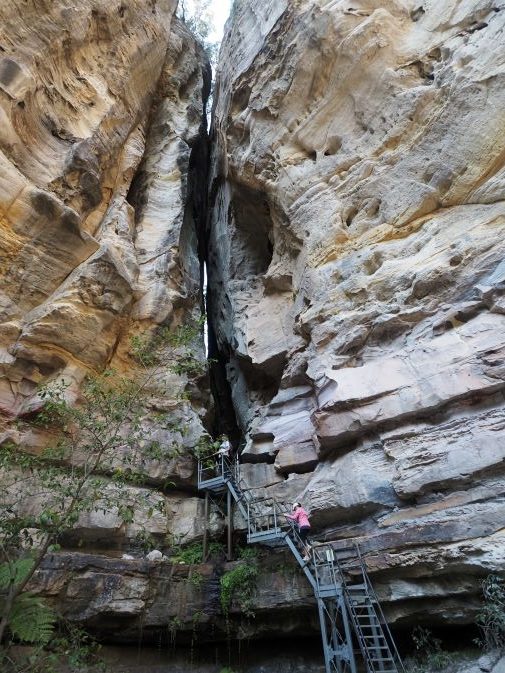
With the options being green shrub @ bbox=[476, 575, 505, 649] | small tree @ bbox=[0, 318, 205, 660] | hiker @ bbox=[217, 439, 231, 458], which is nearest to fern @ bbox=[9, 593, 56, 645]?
small tree @ bbox=[0, 318, 205, 660]

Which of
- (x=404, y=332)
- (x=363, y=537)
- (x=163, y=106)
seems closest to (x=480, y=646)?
(x=363, y=537)

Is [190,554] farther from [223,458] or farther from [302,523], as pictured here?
[302,523]

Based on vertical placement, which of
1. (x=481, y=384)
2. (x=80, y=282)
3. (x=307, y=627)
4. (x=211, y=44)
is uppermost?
(x=211, y=44)

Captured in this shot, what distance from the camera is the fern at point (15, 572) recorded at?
592 cm

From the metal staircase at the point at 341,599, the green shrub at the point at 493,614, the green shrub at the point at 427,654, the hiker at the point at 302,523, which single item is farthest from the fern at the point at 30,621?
the green shrub at the point at 493,614

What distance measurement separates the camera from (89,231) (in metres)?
13.0

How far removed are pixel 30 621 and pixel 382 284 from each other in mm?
8157

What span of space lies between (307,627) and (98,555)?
3.85 m

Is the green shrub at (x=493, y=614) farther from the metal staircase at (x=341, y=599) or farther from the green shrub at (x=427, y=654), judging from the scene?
the metal staircase at (x=341, y=599)

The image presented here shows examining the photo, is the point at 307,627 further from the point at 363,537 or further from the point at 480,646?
the point at 480,646

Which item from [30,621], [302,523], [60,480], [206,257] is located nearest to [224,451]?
[302,523]

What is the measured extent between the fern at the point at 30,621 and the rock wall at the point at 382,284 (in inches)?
175

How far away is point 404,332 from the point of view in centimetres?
920

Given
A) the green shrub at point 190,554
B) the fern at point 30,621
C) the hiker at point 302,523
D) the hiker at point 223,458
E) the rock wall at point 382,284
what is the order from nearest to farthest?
the fern at point 30,621 → the rock wall at point 382,284 → the hiker at point 302,523 → the green shrub at point 190,554 → the hiker at point 223,458
